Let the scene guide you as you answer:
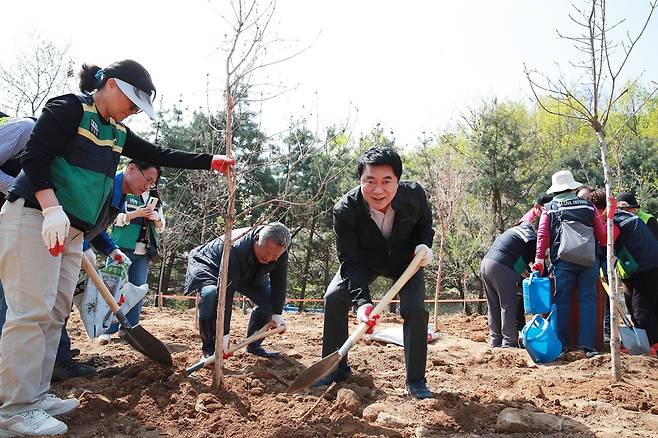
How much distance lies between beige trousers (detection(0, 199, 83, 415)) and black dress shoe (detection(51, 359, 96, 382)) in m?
1.05

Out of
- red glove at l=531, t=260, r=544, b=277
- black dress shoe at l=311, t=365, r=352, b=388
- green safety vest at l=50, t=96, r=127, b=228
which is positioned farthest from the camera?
red glove at l=531, t=260, r=544, b=277

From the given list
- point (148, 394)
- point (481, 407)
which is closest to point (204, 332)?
point (148, 394)

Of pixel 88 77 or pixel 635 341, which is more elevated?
pixel 88 77

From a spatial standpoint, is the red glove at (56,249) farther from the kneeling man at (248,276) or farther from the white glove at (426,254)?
the white glove at (426,254)

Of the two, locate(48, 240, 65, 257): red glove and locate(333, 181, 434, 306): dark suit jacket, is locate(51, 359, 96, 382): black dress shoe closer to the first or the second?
locate(48, 240, 65, 257): red glove

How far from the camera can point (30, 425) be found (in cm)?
245

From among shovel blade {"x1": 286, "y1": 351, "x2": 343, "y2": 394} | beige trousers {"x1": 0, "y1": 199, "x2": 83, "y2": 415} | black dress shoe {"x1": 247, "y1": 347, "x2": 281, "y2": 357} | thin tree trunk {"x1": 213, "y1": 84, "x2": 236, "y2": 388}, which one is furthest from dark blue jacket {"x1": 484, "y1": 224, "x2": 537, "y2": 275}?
beige trousers {"x1": 0, "y1": 199, "x2": 83, "y2": 415}

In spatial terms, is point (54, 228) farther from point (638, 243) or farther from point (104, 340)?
point (638, 243)

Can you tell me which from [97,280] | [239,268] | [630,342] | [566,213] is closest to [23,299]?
[97,280]

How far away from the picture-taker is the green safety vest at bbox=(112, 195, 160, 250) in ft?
16.5

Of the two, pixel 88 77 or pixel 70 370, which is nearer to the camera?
pixel 88 77

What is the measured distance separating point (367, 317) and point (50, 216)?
67.1 inches

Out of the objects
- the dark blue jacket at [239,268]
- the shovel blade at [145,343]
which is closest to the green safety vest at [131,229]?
the dark blue jacket at [239,268]

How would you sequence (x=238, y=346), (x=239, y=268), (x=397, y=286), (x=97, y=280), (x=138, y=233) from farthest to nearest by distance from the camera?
(x=138, y=233) < (x=239, y=268) < (x=238, y=346) < (x=97, y=280) < (x=397, y=286)
